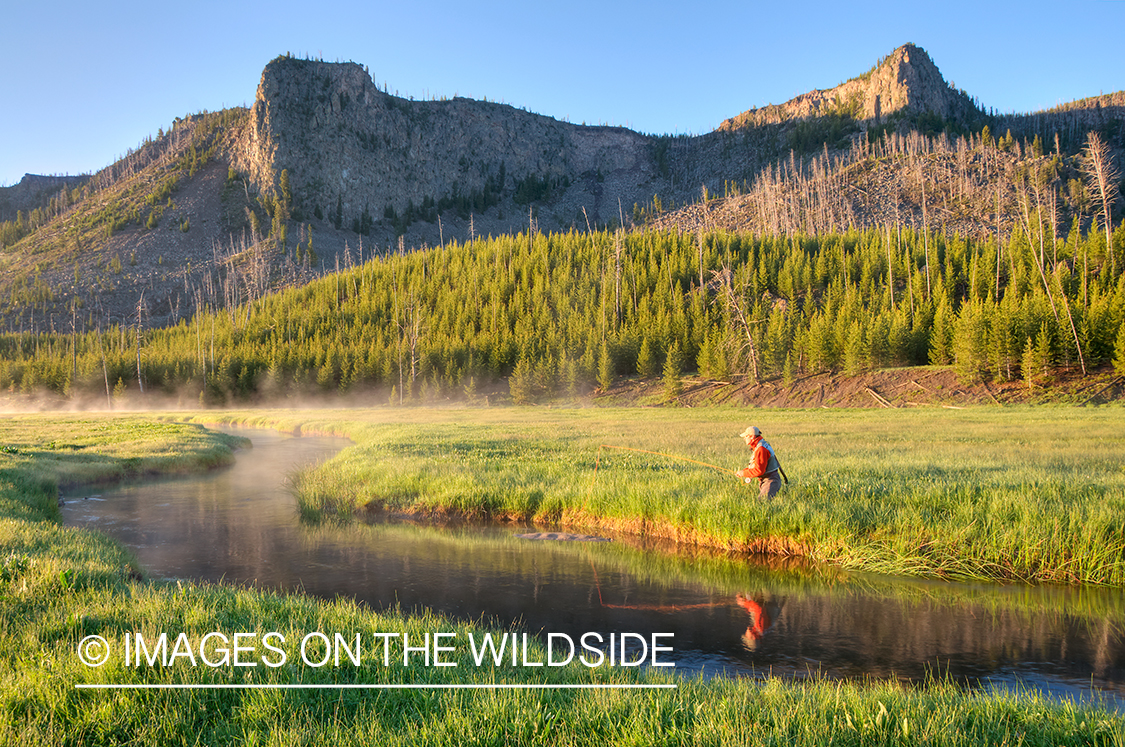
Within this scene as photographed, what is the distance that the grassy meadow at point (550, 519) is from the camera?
18.1 feet

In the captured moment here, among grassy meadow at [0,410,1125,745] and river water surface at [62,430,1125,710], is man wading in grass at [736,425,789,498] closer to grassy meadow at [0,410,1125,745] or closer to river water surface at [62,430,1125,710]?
grassy meadow at [0,410,1125,745]

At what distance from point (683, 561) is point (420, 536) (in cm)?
752

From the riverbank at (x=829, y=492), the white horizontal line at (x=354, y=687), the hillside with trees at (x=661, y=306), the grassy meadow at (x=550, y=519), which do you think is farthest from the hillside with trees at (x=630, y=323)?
the white horizontal line at (x=354, y=687)

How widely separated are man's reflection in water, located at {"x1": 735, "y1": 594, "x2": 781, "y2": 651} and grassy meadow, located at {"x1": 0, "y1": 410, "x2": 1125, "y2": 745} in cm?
214

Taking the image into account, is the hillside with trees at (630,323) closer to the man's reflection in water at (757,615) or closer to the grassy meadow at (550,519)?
the grassy meadow at (550,519)

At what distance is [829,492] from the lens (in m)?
16.8

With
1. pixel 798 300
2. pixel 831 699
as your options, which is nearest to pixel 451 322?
pixel 798 300

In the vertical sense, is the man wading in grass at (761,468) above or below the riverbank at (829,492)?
above

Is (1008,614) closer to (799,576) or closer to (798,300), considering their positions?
(799,576)

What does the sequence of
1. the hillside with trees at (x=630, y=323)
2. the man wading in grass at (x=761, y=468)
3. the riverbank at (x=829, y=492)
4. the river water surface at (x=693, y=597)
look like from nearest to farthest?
the river water surface at (x=693, y=597) → the riverbank at (x=829, y=492) → the man wading in grass at (x=761, y=468) → the hillside with trees at (x=630, y=323)

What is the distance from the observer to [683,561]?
15.4 meters

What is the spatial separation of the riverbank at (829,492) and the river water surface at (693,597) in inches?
33.6

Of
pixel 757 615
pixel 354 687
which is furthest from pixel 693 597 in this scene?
pixel 354 687

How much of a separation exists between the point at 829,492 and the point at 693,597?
20.1 feet
